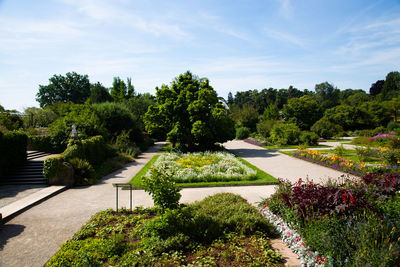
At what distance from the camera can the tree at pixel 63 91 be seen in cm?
6712

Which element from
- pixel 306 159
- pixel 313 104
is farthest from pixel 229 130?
pixel 313 104

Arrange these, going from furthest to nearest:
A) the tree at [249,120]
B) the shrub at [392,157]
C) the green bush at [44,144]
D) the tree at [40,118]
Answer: the tree at [249,120], the tree at [40,118], the green bush at [44,144], the shrub at [392,157]

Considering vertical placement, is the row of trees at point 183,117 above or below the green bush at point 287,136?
above

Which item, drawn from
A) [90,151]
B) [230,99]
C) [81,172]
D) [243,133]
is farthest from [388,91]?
[81,172]

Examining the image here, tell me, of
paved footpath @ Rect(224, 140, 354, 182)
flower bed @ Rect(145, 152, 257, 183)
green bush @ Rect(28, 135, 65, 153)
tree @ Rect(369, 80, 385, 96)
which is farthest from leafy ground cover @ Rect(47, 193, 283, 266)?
tree @ Rect(369, 80, 385, 96)

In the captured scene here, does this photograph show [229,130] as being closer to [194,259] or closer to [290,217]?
[290,217]

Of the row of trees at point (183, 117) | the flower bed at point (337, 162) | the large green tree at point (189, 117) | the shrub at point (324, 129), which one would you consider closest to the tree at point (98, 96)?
the row of trees at point (183, 117)

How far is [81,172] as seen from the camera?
35.1 feet

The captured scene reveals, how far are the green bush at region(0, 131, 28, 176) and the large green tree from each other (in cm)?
867

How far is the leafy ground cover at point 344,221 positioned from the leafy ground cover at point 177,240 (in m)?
0.64

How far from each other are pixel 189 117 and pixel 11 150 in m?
11.0

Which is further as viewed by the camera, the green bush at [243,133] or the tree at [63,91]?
the tree at [63,91]

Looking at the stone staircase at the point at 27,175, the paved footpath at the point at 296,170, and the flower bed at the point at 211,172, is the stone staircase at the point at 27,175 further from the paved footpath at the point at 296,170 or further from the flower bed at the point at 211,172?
the paved footpath at the point at 296,170

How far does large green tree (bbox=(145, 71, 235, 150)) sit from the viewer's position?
1744cm
